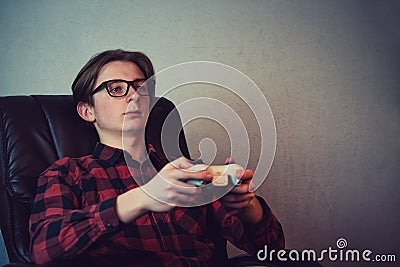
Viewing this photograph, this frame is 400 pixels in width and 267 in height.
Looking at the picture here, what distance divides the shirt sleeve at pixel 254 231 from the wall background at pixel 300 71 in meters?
0.60

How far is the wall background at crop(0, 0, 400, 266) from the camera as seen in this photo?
176 centimetres

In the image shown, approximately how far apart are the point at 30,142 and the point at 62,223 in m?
0.33

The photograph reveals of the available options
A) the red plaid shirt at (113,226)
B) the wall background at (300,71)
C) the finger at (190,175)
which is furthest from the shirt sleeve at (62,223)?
the wall background at (300,71)

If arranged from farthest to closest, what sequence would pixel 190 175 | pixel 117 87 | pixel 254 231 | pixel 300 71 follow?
pixel 300 71, pixel 117 87, pixel 254 231, pixel 190 175

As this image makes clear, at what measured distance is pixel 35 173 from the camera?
1.25 meters

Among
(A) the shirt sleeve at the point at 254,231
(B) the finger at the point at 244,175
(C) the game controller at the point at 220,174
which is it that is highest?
(C) the game controller at the point at 220,174

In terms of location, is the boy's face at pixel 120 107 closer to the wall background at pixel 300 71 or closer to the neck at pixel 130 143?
the neck at pixel 130 143

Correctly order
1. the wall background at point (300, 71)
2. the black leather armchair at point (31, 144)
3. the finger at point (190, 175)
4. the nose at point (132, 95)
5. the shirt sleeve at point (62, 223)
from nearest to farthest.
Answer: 1. the finger at point (190, 175)
2. the shirt sleeve at point (62, 223)
3. the black leather armchair at point (31, 144)
4. the nose at point (132, 95)
5. the wall background at point (300, 71)

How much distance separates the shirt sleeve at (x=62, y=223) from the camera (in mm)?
994

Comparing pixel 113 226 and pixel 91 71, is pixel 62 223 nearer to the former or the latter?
pixel 113 226

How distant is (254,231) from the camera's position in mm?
1222

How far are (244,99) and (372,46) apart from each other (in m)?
0.50

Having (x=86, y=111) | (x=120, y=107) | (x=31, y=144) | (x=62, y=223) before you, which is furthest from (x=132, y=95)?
(x=62, y=223)

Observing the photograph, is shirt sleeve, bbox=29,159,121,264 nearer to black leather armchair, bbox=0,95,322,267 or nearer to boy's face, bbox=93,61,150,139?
black leather armchair, bbox=0,95,322,267
